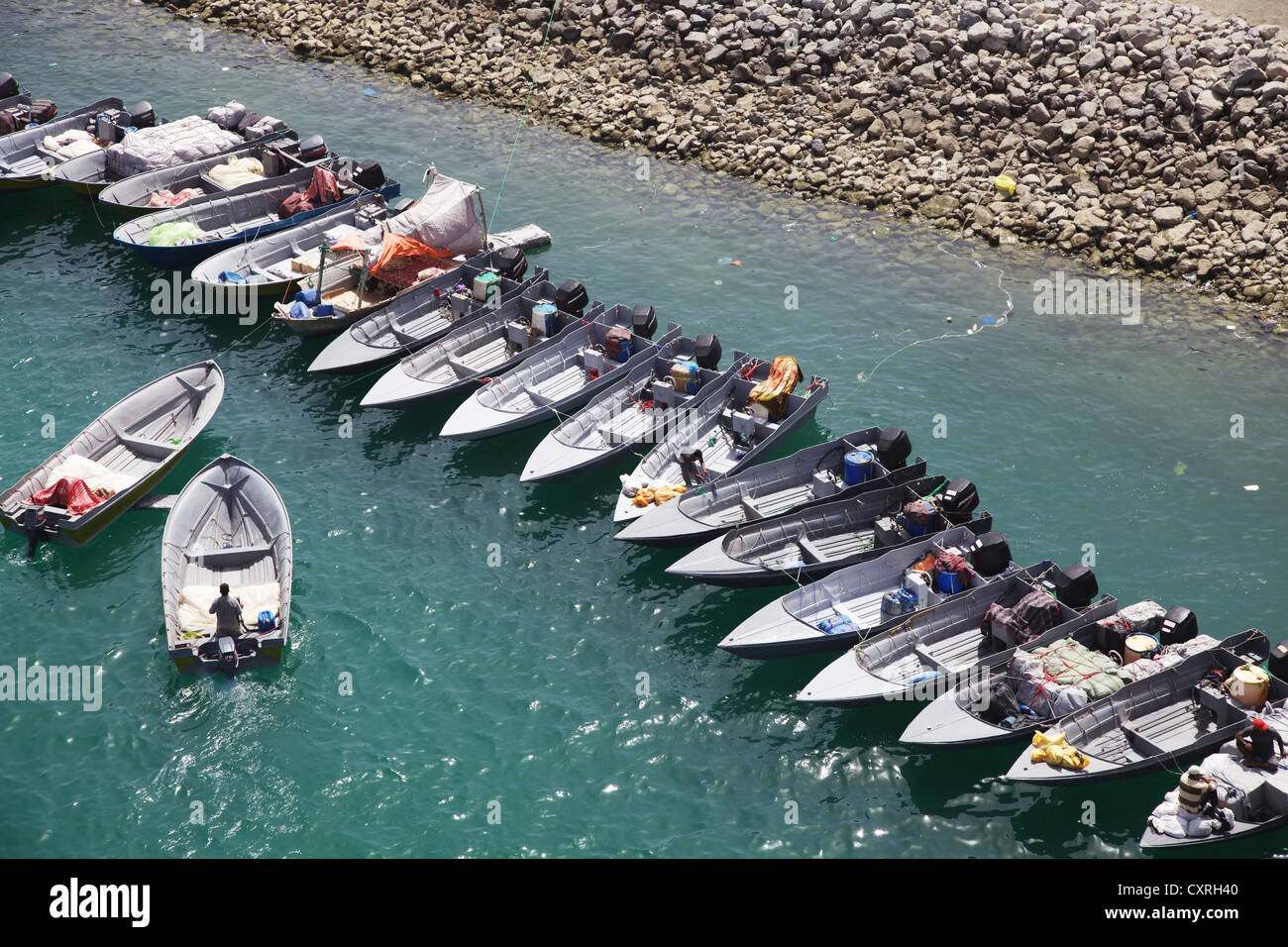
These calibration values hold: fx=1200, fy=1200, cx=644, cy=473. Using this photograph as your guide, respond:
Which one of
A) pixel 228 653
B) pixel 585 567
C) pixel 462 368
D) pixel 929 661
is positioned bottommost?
pixel 228 653

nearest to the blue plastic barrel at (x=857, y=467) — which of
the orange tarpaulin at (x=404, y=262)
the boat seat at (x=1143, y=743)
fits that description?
the boat seat at (x=1143, y=743)

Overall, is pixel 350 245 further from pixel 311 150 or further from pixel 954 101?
pixel 954 101

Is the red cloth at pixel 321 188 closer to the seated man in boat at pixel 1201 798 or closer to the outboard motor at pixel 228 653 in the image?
the outboard motor at pixel 228 653

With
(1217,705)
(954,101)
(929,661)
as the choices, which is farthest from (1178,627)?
(954,101)

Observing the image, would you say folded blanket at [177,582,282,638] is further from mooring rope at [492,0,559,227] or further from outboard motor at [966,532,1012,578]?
mooring rope at [492,0,559,227]

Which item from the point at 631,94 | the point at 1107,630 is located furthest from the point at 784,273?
the point at 1107,630
